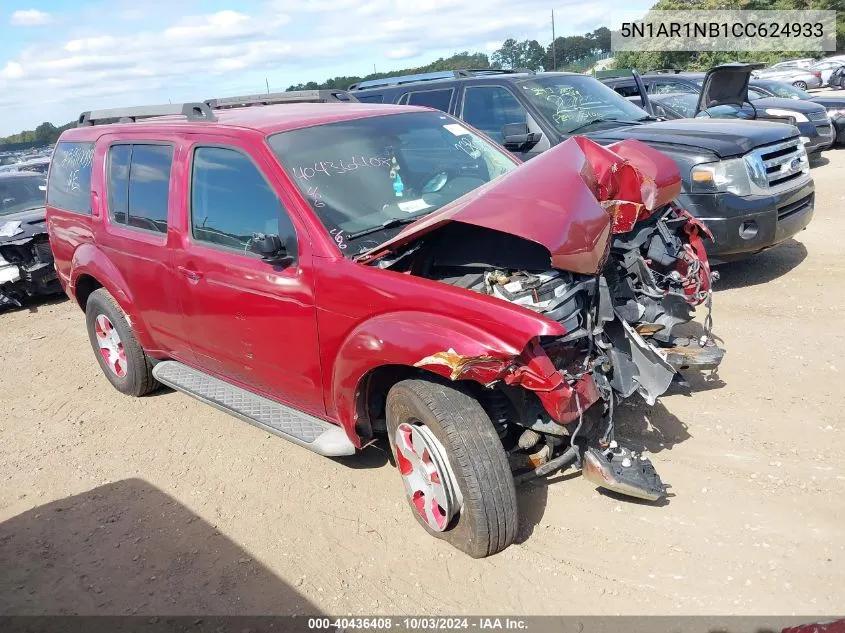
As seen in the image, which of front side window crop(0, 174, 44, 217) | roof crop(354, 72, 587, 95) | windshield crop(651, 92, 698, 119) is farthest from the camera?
windshield crop(651, 92, 698, 119)

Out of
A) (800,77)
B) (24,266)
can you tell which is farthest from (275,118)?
(800,77)

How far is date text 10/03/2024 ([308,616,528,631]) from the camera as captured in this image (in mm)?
2904

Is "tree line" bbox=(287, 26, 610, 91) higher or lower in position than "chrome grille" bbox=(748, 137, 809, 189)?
higher

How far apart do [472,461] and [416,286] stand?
80cm

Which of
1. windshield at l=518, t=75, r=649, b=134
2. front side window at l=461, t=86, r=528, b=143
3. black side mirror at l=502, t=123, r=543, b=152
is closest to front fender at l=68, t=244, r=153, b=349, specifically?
black side mirror at l=502, t=123, r=543, b=152

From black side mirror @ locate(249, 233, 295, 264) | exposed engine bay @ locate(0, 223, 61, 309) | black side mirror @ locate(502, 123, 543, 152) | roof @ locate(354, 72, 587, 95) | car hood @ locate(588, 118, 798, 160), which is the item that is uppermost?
roof @ locate(354, 72, 587, 95)

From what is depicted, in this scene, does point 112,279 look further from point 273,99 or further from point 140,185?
point 273,99

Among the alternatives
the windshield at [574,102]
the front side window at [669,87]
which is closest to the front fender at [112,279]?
the windshield at [574,102]

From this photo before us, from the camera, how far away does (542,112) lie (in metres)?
7.00

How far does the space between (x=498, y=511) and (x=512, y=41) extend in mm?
51048

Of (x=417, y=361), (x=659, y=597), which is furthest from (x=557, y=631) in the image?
(x=417, y=361)

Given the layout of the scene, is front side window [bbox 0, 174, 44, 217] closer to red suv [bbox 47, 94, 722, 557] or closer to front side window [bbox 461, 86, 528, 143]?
red suv [bbox 47, 94, 722, 557]

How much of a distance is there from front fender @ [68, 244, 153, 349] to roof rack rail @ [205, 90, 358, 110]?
4.79 ft

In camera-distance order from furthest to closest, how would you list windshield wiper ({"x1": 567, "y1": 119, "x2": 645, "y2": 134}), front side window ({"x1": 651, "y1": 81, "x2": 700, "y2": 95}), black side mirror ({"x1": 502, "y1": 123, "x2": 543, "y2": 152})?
front side window ({"x1": 651, "y1": 81, "x2": 700, "y2": 95}) → windshield wiper ({"x1": 567, "y1": 119, "x2": 645, "y2": 134}) → black side mirror ({"x1": 502, "y1": 123, "x2": 543, "y2": 152})
